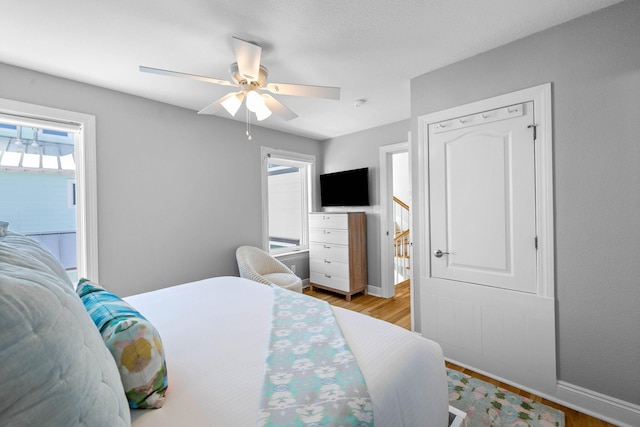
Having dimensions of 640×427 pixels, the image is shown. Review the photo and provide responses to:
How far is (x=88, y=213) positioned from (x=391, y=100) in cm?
320

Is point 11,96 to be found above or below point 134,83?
below

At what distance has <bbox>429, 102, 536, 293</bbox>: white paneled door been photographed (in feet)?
6.41

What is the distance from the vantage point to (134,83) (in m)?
2.50

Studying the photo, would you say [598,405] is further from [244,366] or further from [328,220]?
[328,220]

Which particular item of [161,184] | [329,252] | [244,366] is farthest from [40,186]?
[329,252]

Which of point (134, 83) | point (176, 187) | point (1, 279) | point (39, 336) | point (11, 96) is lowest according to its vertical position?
point (39, 336)

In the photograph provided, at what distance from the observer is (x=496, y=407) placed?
1791mm

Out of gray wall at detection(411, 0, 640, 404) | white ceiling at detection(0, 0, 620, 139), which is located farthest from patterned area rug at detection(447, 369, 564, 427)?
white ceiling at detection(0, 0, 620, 139)

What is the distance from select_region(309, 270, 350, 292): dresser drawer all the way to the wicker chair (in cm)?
81

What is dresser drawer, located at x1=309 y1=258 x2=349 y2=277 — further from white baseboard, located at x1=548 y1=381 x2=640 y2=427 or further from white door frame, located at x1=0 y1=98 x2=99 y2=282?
white door frame, located at x1=0 y1=98 x2=99 y2=282

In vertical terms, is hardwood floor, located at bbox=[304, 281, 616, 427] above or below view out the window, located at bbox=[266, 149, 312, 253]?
below

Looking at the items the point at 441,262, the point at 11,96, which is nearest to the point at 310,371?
the point at 441,262

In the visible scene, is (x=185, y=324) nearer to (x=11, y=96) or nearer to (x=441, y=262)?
(x=441, y=262)

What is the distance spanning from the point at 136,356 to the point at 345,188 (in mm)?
3700
